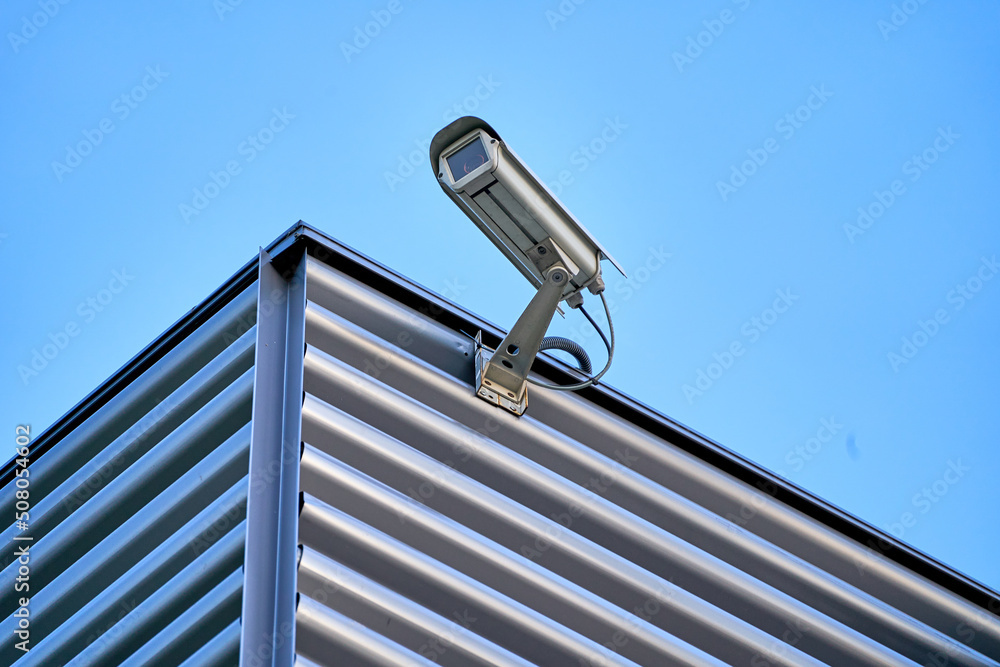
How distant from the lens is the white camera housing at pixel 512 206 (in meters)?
3.18

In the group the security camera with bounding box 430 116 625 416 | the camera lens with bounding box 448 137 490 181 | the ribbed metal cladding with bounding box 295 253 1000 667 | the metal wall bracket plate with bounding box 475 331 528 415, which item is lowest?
the ribbed metal cladding with bounding box 295 253 1000 667

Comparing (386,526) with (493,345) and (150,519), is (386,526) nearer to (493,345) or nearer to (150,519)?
(150,519)

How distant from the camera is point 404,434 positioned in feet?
10.7

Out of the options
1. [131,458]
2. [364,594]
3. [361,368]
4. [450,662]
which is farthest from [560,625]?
[131,458]

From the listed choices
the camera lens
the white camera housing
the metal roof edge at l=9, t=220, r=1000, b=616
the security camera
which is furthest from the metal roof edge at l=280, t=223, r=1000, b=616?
the camera lens

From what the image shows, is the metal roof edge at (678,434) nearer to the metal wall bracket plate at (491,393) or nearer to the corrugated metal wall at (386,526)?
the corrugated metal wall at (386,526)

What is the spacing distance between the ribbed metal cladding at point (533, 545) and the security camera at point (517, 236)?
0.13m

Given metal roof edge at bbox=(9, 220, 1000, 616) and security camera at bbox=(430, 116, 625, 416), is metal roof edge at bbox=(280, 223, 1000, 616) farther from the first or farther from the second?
security camera at bbox=(430, 116, 625, 416)

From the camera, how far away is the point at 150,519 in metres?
3.16

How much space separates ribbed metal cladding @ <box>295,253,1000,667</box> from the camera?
2869mm

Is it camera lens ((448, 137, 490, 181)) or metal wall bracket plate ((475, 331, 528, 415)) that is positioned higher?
camera lens ((448, 137, 490, 181))

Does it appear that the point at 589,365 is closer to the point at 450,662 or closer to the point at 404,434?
the point at 404,434

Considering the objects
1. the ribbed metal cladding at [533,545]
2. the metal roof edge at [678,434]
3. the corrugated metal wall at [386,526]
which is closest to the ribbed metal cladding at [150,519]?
the corrugated metal wall at [386,526]

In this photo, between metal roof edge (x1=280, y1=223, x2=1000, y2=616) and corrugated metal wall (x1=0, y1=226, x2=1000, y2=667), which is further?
metal roof edge (x1=280, y1=223, x2=1000, y2=616)
